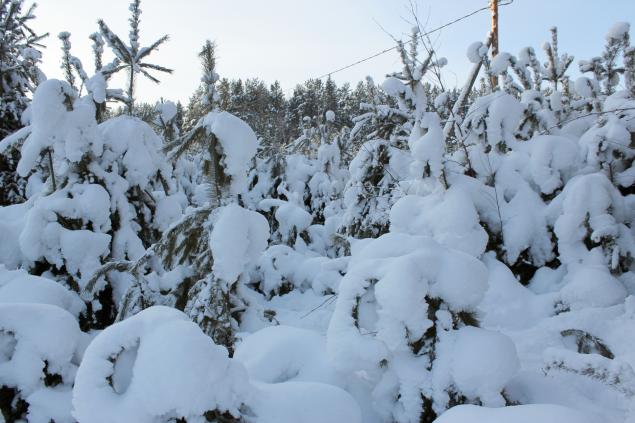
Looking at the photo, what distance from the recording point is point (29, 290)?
10.6ft

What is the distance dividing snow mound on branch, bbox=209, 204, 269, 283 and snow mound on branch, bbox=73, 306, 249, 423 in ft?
4.45

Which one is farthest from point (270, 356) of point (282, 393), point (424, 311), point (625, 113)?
point (625, 113)

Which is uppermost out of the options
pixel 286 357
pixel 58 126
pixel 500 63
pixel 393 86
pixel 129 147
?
pixel 500 63

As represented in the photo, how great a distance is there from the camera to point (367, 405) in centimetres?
230

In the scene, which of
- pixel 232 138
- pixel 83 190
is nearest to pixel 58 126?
pixel 83 190

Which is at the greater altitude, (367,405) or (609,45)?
(609,45)

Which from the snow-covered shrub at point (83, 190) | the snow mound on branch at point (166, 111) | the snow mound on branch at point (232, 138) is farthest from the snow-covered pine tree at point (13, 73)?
the snow mound on branch at point (232, 138)

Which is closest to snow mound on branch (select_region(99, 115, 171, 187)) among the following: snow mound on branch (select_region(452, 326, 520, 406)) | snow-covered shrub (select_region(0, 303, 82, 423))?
snow-covered shrub (select_region(0, 303, 82, 423))

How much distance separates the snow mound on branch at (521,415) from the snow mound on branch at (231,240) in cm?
193

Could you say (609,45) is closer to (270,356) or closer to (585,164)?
(585,164)

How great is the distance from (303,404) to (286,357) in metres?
0.64

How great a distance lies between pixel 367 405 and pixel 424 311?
61 centimetres

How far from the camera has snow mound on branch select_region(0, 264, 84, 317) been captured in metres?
3.10

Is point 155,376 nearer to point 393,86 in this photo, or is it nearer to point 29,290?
point 29,290
